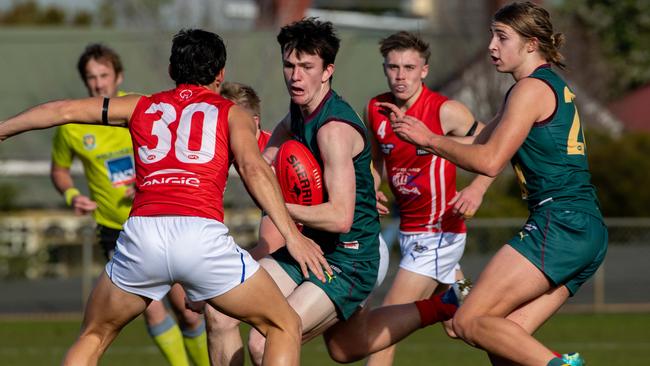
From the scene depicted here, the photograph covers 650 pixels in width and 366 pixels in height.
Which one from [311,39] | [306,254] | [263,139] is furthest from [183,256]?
[263,139]

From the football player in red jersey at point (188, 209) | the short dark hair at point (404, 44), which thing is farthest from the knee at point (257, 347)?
the short dark hair at point (404, 44)

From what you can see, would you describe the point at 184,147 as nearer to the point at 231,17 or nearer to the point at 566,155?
the point at 566,155

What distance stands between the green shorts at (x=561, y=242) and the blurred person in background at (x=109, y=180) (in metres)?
3.01

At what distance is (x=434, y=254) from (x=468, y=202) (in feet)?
2.78

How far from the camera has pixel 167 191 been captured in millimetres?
5754

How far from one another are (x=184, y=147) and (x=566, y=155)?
2075 millimetres

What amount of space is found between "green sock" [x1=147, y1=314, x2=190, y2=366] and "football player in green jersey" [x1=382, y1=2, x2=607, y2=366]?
2.88m

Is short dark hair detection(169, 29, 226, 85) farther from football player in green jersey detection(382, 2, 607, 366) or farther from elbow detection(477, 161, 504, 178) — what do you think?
elbow detection(477, 161, 504, 178)

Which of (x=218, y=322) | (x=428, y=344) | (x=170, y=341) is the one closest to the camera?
(x=218, y=322)

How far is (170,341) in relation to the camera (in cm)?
850

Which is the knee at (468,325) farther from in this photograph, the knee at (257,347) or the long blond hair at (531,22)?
the long blond hair at (531,22)

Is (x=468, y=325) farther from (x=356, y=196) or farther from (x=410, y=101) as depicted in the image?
(x=410, y=101)

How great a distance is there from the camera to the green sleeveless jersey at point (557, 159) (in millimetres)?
6148

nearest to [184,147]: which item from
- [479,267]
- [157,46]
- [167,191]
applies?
[167,191]
